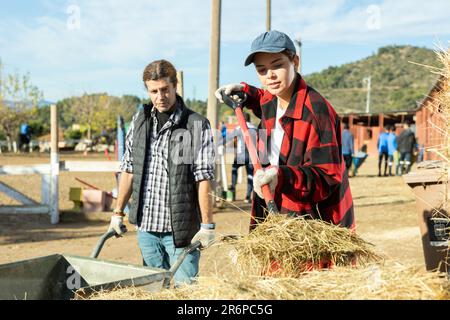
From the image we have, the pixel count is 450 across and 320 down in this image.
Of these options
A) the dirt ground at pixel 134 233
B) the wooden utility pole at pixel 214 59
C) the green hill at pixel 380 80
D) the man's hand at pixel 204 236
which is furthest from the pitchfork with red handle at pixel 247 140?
the green hill at pixel 380 80

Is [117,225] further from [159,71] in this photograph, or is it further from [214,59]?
[214,59]

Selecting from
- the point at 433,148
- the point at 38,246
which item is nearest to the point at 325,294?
the point at 433,148

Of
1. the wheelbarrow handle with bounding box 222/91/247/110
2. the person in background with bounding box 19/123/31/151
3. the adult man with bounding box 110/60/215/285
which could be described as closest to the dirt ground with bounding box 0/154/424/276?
the adult man with bounding box 110/60/215/285

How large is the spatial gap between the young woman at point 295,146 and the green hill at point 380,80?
→ 8468cm

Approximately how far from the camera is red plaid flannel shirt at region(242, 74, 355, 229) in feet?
8.57

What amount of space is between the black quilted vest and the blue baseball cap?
2.87 feet

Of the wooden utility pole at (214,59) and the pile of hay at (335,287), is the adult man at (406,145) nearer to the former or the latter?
the wooden utility pole at (214,59)

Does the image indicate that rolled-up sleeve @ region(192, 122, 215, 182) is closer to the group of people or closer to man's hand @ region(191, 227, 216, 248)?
the group of people

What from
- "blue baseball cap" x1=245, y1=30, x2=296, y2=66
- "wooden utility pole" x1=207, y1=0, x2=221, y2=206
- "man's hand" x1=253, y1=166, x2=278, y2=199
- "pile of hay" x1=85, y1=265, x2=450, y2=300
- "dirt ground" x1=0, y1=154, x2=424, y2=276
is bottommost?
"dirt ground" x1=0, y1=154, x2=424, y2=276

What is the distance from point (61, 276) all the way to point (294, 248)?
1423 millimetres

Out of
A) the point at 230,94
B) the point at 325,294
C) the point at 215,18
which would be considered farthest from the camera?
the point at 215,18
